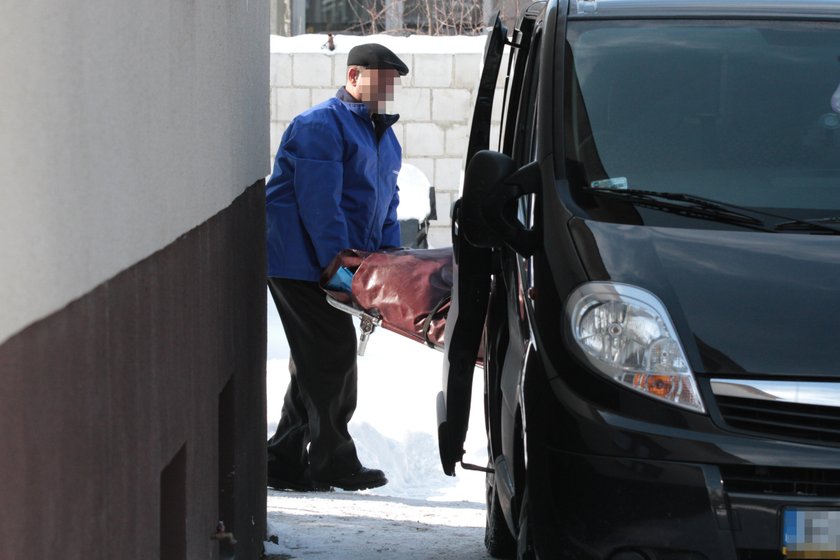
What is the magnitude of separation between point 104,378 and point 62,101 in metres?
0.52

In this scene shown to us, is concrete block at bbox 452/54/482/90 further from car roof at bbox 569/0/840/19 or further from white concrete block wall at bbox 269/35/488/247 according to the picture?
car roof at bbox 569/0/840/19

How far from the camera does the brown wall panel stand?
5.65 ft

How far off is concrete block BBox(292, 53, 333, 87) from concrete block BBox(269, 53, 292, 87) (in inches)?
1.9

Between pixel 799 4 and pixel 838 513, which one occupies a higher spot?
pixel 799 4

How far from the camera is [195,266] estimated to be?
3.22 m

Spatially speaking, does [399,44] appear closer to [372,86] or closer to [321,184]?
[372,86]

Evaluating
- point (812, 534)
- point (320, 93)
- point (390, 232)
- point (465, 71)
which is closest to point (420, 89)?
point (465, 71)

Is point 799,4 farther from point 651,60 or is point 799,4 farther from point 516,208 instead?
point 516,208

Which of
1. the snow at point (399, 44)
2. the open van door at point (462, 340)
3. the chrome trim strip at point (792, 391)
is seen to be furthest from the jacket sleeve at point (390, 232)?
the snow at point (399, 44)

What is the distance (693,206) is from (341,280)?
257 cm

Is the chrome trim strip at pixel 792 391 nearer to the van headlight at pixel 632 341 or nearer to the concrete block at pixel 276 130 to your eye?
the van headlight at pixel 632 341

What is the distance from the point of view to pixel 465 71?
1347cm

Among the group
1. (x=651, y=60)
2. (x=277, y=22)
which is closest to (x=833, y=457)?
(x=651, y=60)

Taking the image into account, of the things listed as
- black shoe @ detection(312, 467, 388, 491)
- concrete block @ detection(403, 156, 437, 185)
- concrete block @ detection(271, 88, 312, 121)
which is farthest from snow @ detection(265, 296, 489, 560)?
concrete block @ detection(271, 88, 312, 121)
